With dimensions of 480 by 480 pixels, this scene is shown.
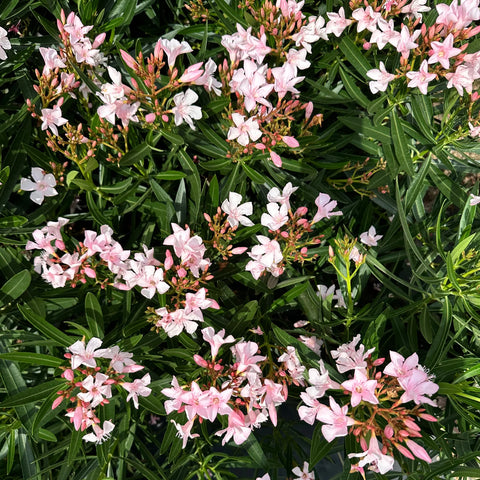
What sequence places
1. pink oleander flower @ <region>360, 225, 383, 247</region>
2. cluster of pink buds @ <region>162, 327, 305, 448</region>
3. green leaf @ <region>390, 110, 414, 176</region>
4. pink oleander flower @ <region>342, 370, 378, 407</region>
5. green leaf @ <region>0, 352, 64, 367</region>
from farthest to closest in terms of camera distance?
pink oleander flower @ <region>360, 225, 383, 247</region>, green leaf @ <region>390, 110, 414, 176</region>, green leaf @ <region>0, 352, 64, 367</region>, cluster of pink buds @ <region>162, 327, 305, 448</region>, pink oleander flower @ <region>342, 370, 378, 407</region>

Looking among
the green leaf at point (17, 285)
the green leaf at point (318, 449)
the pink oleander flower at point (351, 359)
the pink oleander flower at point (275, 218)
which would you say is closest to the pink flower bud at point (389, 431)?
the pink oleander flower at point (351, 359)

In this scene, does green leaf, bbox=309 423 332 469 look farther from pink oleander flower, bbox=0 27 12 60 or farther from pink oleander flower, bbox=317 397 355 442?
pink oleander flower, bbox=0 27 12 60

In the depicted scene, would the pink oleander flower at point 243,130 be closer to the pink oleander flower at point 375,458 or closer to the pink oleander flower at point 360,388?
the pink oleander flower at point 360,388

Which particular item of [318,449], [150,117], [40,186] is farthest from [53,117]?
[318,449]

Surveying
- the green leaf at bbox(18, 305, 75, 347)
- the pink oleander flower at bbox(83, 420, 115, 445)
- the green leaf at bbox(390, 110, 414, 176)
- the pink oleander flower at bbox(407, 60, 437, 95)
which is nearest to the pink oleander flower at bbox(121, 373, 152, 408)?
the pink oleander flower at bbox(83, 420, 115, 445)

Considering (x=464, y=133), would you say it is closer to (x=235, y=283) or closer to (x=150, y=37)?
(x=235, y=283)

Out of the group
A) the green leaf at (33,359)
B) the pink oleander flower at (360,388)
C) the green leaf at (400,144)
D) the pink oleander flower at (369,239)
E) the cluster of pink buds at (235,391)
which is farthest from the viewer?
the pink oleander flower at (369,239)
